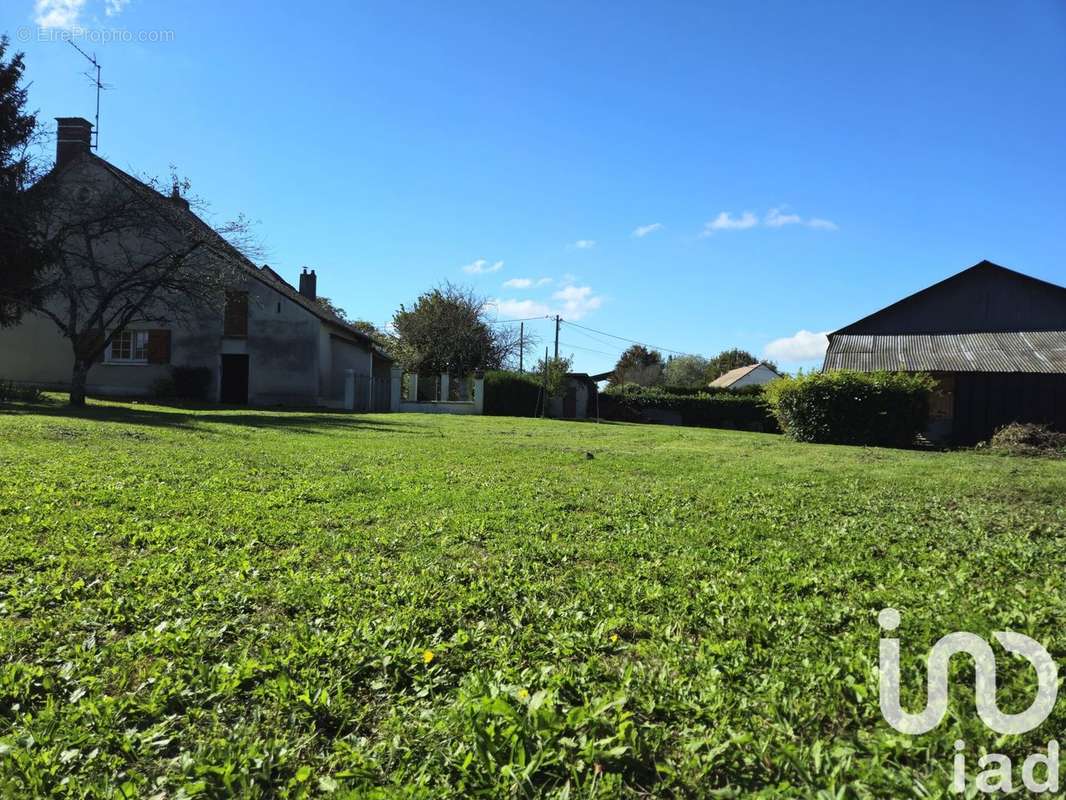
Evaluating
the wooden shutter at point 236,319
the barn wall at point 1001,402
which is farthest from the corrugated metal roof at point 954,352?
the wooden shutter at point 236,319

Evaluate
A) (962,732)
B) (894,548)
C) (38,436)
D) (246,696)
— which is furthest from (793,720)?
(38,436)

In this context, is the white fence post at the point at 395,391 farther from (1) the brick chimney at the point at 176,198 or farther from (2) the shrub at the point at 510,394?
(1) the brick chimney at the point at 176,198

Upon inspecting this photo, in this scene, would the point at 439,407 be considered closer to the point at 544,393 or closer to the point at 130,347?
the point at 544,393

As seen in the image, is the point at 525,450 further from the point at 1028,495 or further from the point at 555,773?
the point at 555,773

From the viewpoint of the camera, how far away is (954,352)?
23047 millimetres

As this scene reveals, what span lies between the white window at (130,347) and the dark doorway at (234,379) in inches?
A: 129

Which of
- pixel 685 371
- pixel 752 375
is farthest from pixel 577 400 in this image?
pixel 685 371

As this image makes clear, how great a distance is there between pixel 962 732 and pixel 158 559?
4009 mm

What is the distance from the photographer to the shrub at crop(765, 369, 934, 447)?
1642 centimetres

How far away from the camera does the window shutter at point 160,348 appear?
2630 centimetres

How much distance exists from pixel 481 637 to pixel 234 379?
1073 inches

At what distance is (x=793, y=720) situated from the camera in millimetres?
2182

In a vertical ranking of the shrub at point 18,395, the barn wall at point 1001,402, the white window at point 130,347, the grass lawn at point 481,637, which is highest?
the white window at point 130,347

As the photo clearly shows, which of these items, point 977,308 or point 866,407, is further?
point 977,308
